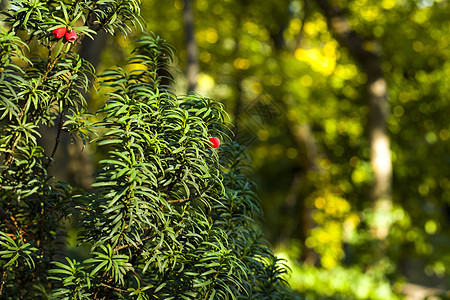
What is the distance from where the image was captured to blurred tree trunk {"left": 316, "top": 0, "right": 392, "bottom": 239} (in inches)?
373

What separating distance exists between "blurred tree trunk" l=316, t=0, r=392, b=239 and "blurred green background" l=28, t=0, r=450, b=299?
0.02m

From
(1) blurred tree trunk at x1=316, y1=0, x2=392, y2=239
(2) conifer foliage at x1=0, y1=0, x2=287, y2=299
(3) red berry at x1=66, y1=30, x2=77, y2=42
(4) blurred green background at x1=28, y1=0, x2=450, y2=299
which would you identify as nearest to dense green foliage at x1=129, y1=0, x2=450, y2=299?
(4) blurred green background at x1=28, y1=0, x2=450, y2=299

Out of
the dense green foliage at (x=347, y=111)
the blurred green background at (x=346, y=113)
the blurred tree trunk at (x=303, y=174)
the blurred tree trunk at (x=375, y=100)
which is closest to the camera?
the blurred tree trunk at (x=375, y=100)

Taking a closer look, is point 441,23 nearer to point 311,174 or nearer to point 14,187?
point 311,174

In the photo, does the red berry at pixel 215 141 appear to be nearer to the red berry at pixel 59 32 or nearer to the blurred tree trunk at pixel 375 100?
the red berry at pixel 59 32

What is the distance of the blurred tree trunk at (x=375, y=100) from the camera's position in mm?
9469

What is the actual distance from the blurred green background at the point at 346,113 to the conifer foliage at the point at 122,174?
641 centimetres

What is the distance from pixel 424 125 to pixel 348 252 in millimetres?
3529

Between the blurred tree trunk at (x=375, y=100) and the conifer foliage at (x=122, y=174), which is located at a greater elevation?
the blurred tree trunk at (x=375, y=100)

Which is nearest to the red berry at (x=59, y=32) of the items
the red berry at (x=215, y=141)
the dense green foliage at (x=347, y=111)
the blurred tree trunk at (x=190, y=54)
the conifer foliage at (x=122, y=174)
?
the conifer foliage at (x=122, y=174)

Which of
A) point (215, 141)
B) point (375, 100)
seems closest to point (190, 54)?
point (375, 100)

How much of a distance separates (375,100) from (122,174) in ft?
27.5

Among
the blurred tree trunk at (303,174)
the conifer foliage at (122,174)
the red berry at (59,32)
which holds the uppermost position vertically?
the blurred tree trunk at (303,174)

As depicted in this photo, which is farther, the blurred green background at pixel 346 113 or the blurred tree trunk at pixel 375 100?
the blurred green background at pixel 346 113
